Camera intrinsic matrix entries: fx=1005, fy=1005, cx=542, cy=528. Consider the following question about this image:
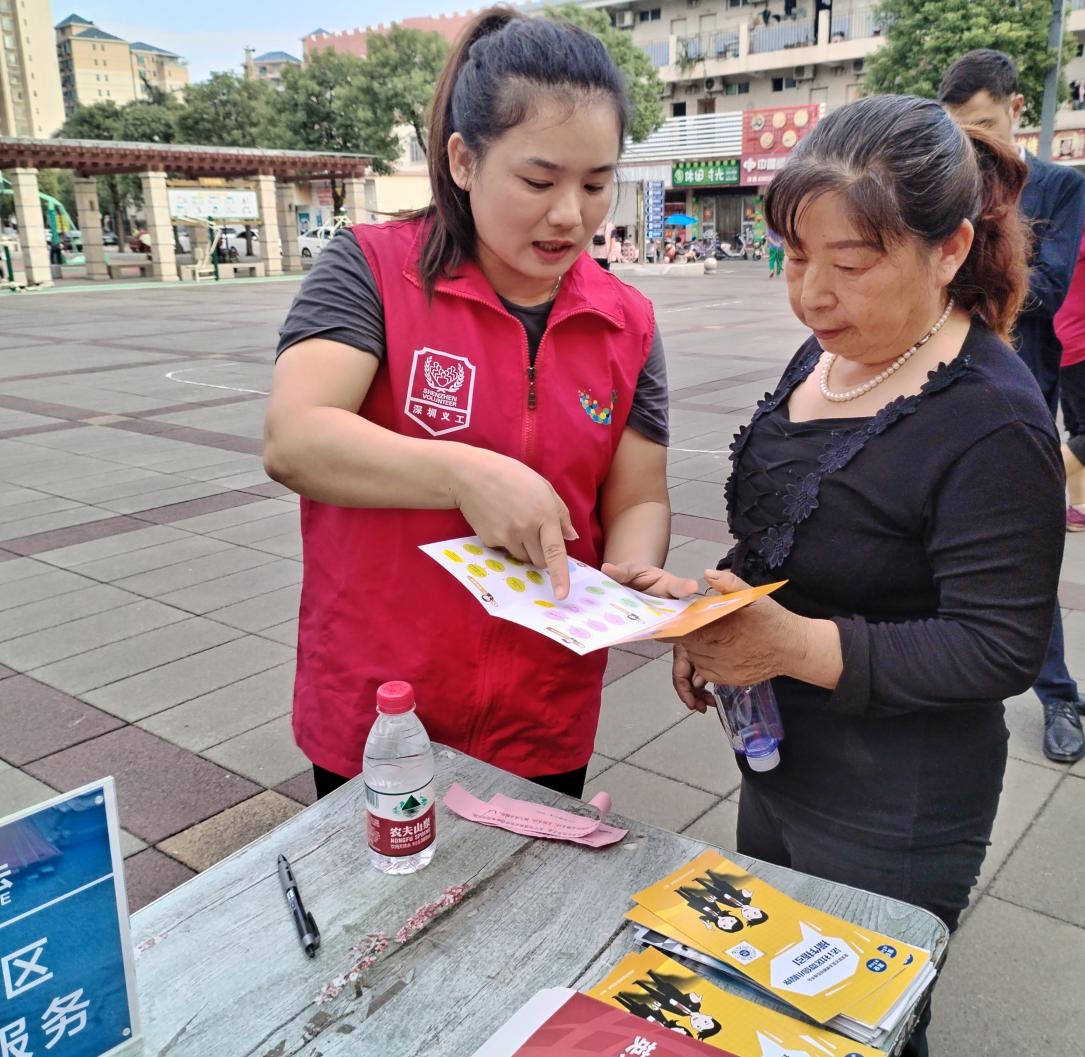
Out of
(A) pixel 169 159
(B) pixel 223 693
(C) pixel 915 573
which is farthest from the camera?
(A) pixel 169 159

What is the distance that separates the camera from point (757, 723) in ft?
5.08

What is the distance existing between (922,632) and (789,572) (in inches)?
9.0

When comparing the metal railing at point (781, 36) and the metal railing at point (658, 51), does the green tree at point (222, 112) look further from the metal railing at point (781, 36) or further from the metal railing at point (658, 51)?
the metal railing at point (781, 36)

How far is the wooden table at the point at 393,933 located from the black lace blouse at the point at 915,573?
0.77 ft

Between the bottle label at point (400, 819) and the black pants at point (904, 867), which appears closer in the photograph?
the bottle label at point (400, 819)

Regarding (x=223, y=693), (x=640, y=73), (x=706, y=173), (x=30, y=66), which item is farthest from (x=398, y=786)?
(x=30, y=66)

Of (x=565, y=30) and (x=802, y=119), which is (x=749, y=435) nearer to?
(x=565, y=30)

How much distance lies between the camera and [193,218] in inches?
1056

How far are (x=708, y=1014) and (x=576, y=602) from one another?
53 cm

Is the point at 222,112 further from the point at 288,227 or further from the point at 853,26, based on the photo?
the point at 853,26

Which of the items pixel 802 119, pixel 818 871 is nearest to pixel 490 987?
pixel 818 871

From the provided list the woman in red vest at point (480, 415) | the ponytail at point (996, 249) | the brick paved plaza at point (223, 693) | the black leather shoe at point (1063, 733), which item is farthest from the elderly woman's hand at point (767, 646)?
the black leather shoe at point (1063, 733)

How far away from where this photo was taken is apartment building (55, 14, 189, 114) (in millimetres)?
129250

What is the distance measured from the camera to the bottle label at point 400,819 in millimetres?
1320
